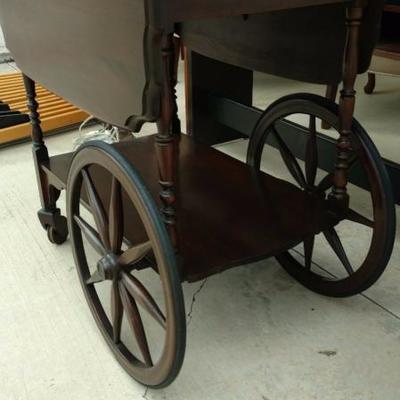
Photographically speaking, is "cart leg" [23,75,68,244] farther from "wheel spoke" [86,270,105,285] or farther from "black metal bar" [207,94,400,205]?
"black metal bar" [207,94,400,205]

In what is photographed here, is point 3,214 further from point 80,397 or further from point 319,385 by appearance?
point 319,385

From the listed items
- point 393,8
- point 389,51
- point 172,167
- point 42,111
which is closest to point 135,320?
point 172,167

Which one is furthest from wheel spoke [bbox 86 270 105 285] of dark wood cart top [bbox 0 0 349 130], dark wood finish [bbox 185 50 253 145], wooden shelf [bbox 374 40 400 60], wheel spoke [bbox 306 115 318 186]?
wooden shelf [bbox 374 40 400 60]

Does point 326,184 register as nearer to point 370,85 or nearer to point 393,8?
point 393,8

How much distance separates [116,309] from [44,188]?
617mm

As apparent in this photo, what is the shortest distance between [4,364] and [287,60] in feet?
3.22

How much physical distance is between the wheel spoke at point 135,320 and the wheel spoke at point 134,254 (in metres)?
0.05

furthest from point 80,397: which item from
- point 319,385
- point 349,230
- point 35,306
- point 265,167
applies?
point 265,167

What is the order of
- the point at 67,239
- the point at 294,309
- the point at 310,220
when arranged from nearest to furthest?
the point at 310,220, the point at 294,309, the point at 67,239

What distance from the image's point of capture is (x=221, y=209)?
128cm

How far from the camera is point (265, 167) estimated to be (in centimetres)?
212

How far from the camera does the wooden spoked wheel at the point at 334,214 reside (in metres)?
1.16

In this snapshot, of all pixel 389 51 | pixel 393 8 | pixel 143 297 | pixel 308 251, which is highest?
pixel 393 8

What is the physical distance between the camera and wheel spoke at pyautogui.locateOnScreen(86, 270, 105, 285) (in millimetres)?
1105
